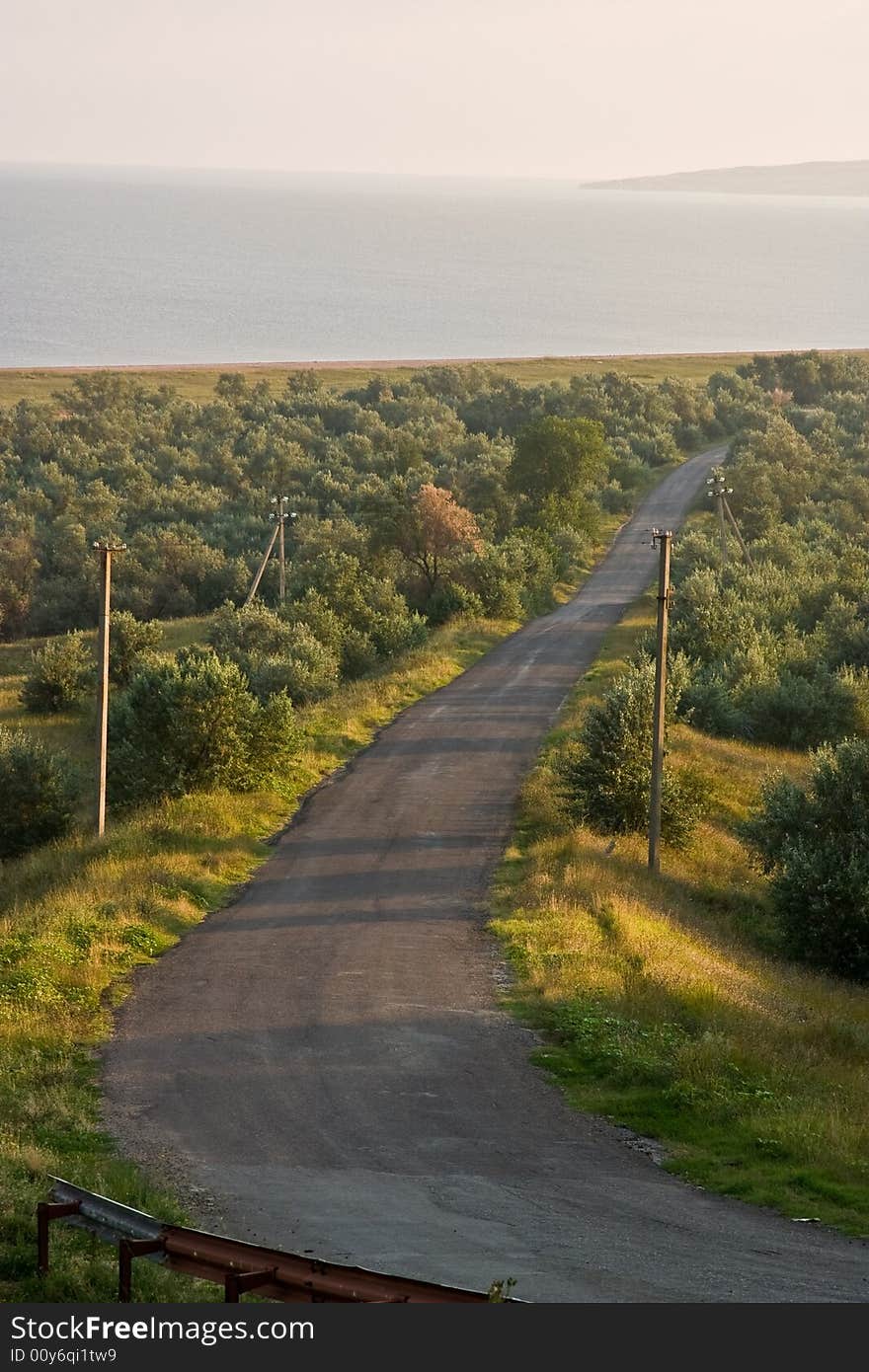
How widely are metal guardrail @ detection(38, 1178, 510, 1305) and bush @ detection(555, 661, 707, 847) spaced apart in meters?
20.7

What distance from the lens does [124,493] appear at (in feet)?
264

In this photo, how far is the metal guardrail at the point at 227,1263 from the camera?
9.61 meters

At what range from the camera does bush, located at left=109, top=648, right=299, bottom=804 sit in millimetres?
32469

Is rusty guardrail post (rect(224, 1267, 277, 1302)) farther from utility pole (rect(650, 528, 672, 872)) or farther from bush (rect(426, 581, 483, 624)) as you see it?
bush (rect(426, 581, 483, 624))

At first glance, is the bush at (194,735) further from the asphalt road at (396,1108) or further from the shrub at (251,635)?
the shrub at (251,635)

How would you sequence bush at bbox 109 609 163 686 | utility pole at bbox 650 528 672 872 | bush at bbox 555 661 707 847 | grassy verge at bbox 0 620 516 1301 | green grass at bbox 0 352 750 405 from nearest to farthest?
1. grassy verge at bbox 0 620 516 1301
2. utility pole at bbox 650 528 672 872
3. bush at bbox 555 661 707 847
4. bush at bbox 109 609 163 686
5. green grass at bbox 0 352 750 405

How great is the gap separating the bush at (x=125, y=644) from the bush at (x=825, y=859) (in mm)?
25763

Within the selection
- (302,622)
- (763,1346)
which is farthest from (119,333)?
(763,1346)

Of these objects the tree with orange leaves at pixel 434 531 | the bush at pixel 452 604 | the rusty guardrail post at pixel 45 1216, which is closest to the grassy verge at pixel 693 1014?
the rusty guardrail post at pixel 45 1216

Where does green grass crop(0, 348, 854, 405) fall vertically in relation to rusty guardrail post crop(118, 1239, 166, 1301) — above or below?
above

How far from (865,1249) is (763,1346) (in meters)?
Result: 5.50

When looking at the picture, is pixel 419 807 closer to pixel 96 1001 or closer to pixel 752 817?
pixel 752 817

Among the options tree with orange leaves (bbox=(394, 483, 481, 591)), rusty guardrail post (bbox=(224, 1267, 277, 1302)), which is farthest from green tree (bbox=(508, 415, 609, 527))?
rusty guardrail post (bbox=(224, 1267, 277, 1302))

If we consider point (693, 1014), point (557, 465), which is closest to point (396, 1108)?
Result: point (693, 1014)
